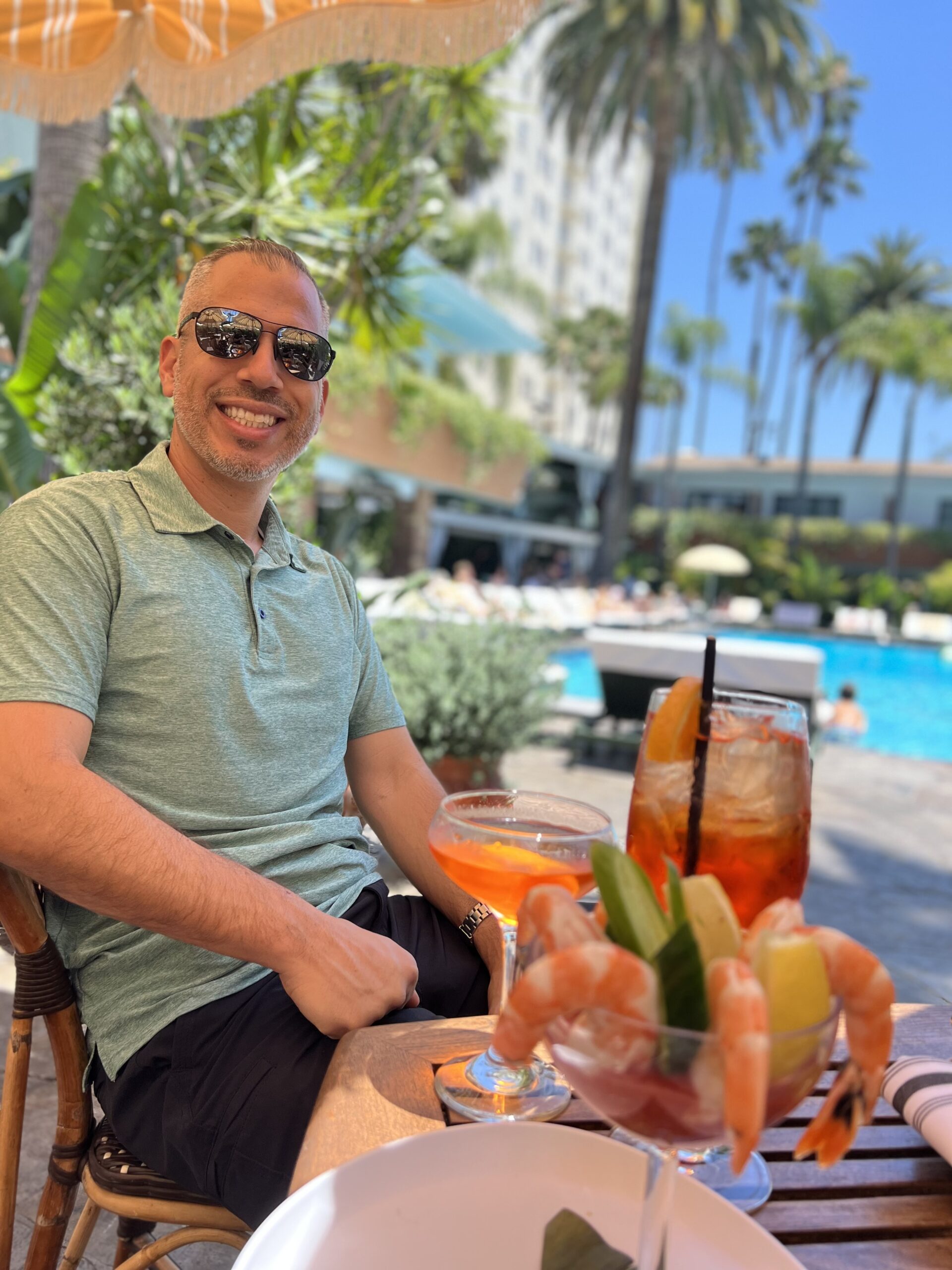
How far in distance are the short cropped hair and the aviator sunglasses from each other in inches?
1.9

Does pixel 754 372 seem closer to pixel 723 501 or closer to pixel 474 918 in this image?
pixel 723 501

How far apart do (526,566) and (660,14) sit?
1887 centimetres

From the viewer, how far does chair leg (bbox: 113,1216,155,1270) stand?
161cm

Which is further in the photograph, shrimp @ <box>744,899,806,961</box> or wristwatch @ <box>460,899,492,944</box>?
wristwatch @ <box>460,899,492,944</box>

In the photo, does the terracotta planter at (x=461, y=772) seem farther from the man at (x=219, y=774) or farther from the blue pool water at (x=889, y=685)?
the blue pool water at (x=889, y=685)

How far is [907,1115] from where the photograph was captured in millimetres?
1014

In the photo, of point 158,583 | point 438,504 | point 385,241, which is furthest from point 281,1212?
point 438,504

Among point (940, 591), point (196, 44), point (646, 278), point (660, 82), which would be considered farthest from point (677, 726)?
point (940, 591)

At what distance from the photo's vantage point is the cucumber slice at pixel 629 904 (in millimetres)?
613

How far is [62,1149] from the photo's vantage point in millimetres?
1373

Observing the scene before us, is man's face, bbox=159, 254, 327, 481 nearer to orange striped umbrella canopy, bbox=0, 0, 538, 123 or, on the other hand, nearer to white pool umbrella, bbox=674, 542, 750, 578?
orange striped umbrella canopy, bbox=0, 0, 538, 123

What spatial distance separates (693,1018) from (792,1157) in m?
0.55

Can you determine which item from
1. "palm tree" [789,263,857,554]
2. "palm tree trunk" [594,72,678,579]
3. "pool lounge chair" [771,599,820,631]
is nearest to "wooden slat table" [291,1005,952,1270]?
"palm tree trunk" [594,72,678,579]

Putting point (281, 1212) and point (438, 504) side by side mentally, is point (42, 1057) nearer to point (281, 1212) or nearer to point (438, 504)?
point (281, 1212)
